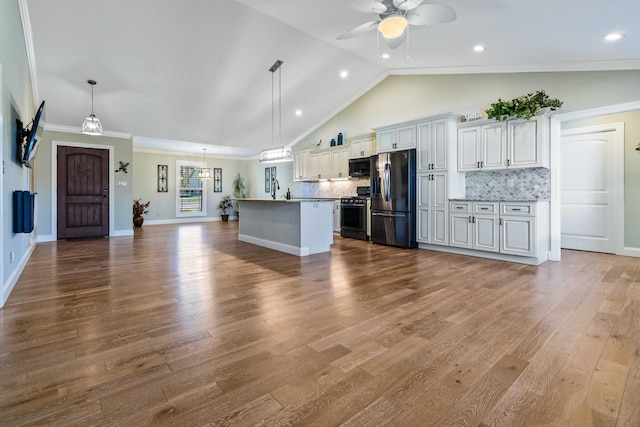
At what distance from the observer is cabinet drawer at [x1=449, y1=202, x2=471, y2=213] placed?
201 inches

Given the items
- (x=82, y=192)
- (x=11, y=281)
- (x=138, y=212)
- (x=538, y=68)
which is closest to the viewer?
(x=11, y=281)

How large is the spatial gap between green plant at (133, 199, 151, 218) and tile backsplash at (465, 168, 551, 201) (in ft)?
30.3

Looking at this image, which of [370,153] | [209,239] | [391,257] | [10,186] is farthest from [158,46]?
[391,257]

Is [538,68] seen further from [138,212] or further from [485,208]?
[138,212]

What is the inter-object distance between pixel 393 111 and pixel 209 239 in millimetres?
4924

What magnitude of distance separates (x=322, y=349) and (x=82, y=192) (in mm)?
7609

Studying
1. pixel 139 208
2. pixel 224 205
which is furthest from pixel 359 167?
pixel 139 208

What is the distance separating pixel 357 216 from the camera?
6.97 m

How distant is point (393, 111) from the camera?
6.90m

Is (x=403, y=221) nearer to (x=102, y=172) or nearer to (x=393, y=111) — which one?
(x=393, y=111)

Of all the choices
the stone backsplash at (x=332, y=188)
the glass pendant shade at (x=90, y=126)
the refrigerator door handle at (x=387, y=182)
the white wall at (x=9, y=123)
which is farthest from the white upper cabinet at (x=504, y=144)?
the glass pendant shade at (x=90, y=126)

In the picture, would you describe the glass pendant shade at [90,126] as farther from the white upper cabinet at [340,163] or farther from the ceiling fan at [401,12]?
the white upper cabinet at [340,163]

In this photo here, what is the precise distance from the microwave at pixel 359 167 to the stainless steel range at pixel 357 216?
34 centimetres

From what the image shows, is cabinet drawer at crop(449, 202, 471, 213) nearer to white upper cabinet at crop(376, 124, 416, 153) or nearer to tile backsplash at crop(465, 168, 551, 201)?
tile backsplash at crop(465, 168, 551, 201)
